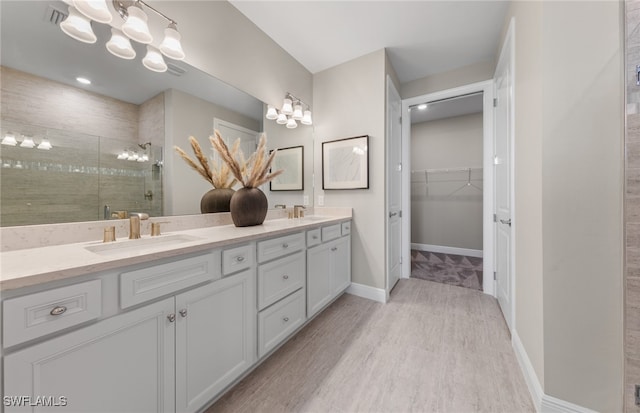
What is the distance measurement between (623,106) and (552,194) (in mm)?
450

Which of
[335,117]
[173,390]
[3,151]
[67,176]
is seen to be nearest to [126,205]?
[67,176]

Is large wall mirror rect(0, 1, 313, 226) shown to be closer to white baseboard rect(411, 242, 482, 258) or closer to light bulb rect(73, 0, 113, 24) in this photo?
light bulb rect(73, 0, 113, 24)

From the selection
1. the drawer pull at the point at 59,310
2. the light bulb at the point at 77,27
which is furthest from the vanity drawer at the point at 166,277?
the light bulb at the point at 77,27

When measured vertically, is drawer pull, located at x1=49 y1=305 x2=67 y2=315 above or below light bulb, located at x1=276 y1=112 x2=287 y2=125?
below

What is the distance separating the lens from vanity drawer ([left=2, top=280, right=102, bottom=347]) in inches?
24.3

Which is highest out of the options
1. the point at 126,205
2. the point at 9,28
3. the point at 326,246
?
the point at 9,28

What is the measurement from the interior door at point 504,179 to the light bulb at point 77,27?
2650mm

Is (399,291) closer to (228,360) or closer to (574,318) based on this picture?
(574,318)

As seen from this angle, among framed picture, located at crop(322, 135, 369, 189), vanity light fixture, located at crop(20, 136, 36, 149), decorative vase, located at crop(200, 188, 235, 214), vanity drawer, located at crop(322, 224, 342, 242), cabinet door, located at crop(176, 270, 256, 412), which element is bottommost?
cabinet door, located at crop(176, 270, 256, 412)

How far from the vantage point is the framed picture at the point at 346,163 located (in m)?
2.47

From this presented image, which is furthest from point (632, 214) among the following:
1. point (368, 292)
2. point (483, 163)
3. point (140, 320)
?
point (140, 320)

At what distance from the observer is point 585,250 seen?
1.07 meters

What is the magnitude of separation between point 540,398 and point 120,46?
2.89 meters

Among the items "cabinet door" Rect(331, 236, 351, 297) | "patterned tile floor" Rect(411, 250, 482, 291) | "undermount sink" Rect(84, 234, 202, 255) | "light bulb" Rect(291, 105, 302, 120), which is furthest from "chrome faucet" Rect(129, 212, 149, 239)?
"patterned tile floor" Rect(411, 250, 482, 291)
